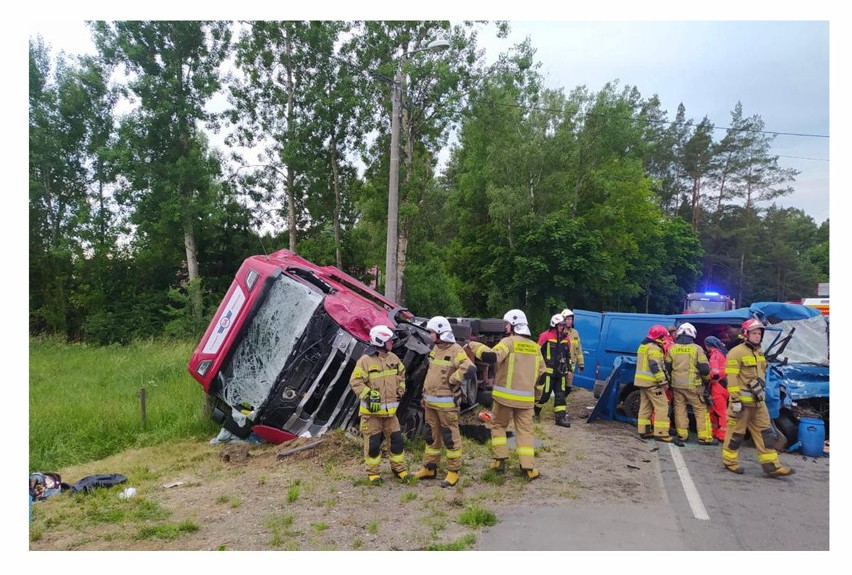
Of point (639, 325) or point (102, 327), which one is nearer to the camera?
point (639, 325)

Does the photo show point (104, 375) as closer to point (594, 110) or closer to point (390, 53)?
point (390, 53)

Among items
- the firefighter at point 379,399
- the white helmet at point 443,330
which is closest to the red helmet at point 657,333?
the white helmet at point 443,330

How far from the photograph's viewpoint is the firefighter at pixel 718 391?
7059 mm

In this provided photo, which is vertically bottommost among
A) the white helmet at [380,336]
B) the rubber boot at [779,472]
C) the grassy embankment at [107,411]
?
the grassy embankment at [107,411]

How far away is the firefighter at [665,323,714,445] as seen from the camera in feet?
22.7

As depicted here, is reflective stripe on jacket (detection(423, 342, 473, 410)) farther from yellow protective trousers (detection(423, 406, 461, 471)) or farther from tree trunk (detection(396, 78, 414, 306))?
tree trunk (detection(396, 78, 414, 306))

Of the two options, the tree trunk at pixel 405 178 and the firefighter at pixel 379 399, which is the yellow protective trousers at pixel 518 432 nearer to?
the firefighter at pixel 379 399

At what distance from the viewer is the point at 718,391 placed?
23.4 feet

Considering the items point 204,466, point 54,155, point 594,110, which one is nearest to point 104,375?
point 204,466

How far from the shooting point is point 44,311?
1991 cm

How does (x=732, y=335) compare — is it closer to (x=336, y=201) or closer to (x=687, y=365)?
(x=687, y=365)

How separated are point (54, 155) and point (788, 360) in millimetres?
23043

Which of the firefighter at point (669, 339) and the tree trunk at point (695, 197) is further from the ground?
the tree trunk at point (695, 197)

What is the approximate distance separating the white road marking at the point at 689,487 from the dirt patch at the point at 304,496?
27 cm
